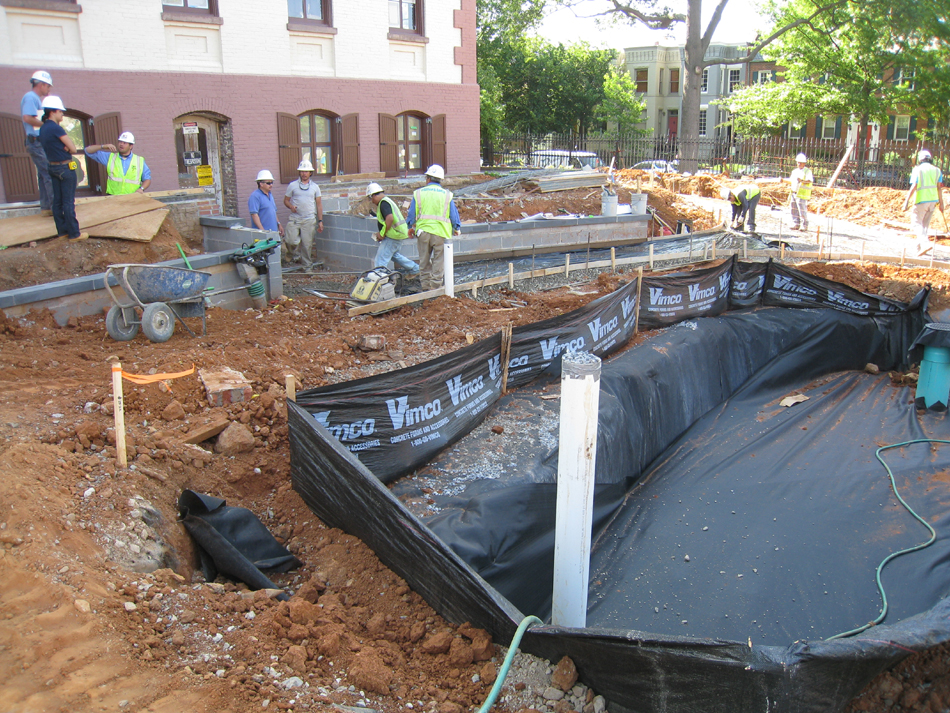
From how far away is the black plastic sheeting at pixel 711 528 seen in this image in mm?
3197

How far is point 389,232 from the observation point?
419 inches

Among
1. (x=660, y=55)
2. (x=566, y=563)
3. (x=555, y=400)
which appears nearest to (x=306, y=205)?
(x=555, y=400)

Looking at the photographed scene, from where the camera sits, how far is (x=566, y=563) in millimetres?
4398

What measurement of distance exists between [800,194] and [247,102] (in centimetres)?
1285

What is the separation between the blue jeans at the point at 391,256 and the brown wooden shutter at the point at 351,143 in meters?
5.70

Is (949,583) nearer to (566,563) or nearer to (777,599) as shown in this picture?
(777,599)

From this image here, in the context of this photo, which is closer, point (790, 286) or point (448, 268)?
point (448, 268)

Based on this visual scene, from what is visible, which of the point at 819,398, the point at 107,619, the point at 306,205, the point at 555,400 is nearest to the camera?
the point at 107,619

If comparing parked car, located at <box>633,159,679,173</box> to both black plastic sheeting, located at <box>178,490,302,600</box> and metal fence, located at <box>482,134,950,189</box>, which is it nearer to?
metal fence, located at <box>482,134,950,189</box>

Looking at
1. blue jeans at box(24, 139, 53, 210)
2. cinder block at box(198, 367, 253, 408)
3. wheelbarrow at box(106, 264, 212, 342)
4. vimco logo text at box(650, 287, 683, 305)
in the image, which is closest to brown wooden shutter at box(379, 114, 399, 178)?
blue jeans at box(24, 139, 53, 210)

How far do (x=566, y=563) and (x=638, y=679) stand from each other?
1105 millimetres

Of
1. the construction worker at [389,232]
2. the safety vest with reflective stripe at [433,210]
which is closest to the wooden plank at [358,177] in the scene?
the construction worker at [389,232]

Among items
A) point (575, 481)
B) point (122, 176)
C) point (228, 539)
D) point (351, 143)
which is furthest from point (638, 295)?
point (351, 143)

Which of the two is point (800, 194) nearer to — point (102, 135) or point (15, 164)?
point (102, 135)
